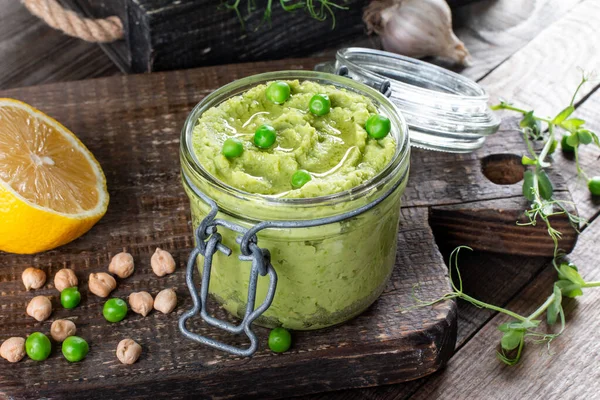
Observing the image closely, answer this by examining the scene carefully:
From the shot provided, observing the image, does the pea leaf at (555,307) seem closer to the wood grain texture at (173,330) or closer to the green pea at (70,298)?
the wood grain texture at (173,330)

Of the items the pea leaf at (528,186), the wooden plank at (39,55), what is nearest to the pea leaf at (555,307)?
the pea leaf at (528,186)

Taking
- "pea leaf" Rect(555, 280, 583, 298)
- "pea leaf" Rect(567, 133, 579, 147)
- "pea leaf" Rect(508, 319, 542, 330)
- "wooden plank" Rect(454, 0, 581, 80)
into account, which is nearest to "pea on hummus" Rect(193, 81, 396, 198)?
"pea leaf" Rect(508, 319, 542, 330)

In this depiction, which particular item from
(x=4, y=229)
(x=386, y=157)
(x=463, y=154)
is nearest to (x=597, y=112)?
(x=463, y=154)

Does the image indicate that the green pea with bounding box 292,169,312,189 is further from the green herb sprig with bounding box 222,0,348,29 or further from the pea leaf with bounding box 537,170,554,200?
Answer: the green herb sprig with bounding box 222,0,348,29

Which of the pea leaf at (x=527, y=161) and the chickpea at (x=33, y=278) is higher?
the pea leaf at (x=527, y=161)

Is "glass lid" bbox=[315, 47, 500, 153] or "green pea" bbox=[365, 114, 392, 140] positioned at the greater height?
"green pea" bbox=[365, 114, 392, 140]

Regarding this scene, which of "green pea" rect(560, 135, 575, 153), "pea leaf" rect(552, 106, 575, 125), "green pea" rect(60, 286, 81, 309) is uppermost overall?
"pea leaf" rect(552, 106, 575, 125)
